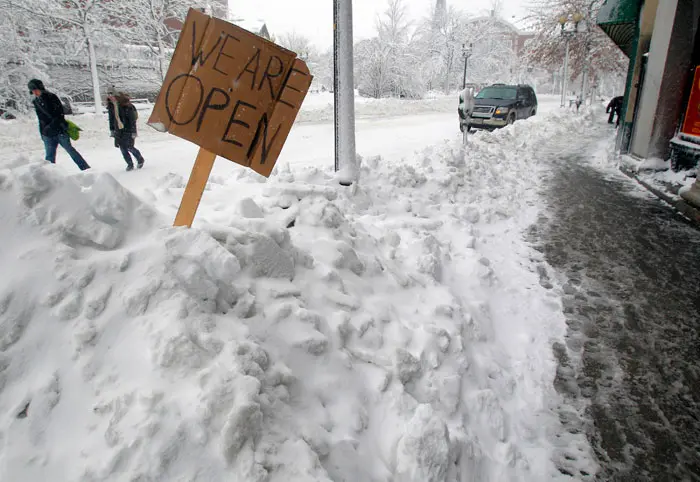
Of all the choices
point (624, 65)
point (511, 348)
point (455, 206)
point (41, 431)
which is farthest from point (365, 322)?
point (624, 65)

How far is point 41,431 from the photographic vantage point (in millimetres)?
1649

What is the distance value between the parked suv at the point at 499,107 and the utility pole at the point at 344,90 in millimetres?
10889

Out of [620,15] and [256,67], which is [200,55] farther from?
[620,15]

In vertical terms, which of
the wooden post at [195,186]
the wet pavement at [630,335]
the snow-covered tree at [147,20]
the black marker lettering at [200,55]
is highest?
the snow-covered tree at [147,20]

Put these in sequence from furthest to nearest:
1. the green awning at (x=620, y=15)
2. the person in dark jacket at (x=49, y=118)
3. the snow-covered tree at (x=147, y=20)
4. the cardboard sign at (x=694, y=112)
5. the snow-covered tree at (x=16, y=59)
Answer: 1. the snow-covered tree at (x=147, y=20)
2. the snow-covered tree at (x=16, y=59)
3. the green awning at (x=620, y=15)
4. the cardboard sign at (x=694, y=112)
5. the person in dark jacket at (x=49, y=118)

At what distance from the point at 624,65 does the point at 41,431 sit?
3851 cm

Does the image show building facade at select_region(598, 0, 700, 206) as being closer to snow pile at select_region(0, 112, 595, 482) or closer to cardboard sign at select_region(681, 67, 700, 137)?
cardboard sign at select_region(681, 67, 700, 137)

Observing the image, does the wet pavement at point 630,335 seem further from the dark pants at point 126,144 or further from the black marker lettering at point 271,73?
the dark pants at point 126,144

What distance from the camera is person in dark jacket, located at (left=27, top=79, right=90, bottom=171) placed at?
23.1 feet

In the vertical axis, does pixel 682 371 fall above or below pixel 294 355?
below

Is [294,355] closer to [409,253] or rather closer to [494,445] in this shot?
[494,445]

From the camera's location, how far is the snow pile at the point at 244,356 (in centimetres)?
167

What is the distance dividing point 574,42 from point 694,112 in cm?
2337

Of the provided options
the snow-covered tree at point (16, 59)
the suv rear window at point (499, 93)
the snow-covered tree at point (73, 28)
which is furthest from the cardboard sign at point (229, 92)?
the snow-covered tree at point (73, 28)
